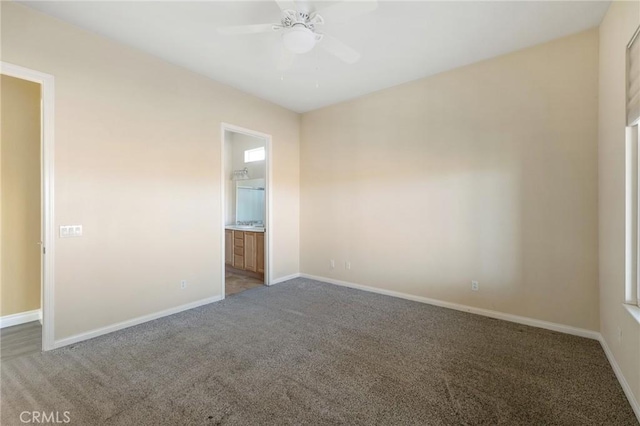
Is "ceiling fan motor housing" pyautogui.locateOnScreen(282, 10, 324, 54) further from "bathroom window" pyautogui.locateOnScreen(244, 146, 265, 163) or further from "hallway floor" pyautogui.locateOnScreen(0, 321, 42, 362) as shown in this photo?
"bathroom window" pyautogui.locateOnScreen(244, 146, 265, 163)

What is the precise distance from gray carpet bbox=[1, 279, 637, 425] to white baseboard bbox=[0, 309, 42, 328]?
1148 millimetres

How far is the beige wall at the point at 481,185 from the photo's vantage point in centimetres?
282

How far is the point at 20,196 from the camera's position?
3219mm

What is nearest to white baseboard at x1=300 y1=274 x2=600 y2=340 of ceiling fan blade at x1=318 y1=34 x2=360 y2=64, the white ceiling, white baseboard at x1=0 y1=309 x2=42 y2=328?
the white ceiling

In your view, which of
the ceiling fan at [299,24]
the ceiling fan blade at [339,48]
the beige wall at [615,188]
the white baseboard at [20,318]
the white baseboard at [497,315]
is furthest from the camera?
the white baseboard at [20,318]

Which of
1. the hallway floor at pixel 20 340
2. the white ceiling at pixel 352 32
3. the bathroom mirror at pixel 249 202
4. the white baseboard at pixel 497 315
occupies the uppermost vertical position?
the white ceiling at pixel 352 32

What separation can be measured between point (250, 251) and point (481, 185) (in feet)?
12.8

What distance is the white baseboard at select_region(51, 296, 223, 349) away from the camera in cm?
265

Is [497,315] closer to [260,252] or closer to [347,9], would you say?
[347,9]

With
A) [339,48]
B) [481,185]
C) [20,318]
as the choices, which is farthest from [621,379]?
[20,318]

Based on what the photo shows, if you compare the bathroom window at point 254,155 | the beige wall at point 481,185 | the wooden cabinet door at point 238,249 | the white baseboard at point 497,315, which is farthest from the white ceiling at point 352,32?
the white baseboard at point 497,315

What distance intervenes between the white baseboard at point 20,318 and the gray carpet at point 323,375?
3.77 feet

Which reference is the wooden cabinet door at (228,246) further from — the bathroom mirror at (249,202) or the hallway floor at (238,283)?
the bathroom mirror at (249,202)

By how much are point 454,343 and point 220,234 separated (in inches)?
126
